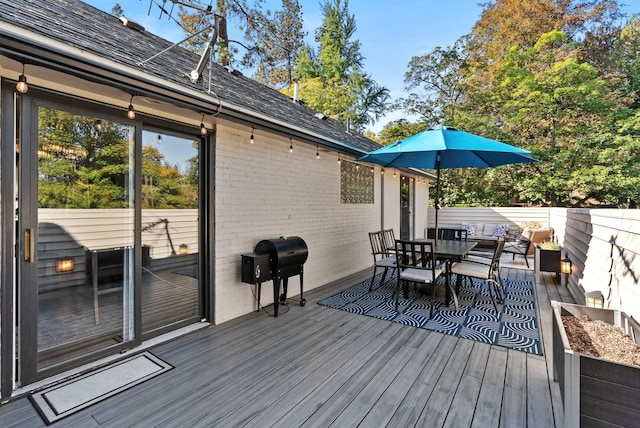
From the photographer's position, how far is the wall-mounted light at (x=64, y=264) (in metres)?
2.62

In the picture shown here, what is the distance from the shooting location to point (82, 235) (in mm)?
2754

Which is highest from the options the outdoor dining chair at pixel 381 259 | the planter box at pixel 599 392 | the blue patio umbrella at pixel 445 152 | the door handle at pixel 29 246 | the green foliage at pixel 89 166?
the blue patio umbrella at pixel 445 152

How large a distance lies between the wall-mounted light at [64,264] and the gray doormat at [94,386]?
916 mm

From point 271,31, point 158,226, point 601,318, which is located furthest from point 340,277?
point 271,31

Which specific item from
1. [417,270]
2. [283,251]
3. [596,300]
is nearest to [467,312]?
[417,270]

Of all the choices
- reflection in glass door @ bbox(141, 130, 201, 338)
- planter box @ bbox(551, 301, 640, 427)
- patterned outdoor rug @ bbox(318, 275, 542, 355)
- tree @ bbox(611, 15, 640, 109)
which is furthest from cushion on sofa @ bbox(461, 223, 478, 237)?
reflection in glass door @ bbox(141, 130, 201, 338)

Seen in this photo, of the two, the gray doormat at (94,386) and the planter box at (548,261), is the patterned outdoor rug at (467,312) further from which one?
the gray doormat at (94,386)

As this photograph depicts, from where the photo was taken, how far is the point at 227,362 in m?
2.86

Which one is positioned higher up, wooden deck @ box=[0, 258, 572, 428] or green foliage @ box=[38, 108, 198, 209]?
green foliage @ box=[38, 108, 198, 209]

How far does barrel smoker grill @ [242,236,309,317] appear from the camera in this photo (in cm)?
377

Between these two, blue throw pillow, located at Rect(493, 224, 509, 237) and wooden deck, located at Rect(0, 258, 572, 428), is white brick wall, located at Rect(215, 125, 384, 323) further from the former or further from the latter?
blue throw pillow, located at Rect(493, 224, 509, 237)

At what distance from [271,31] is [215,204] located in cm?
884

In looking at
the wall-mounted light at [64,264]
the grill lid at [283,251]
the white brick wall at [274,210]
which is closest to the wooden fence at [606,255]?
the grill lid at [283,251]

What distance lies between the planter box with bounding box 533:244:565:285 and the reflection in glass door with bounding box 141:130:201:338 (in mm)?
6069
